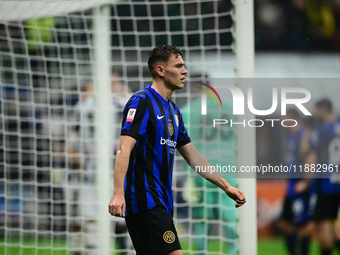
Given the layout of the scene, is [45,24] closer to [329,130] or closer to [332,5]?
[329,130]

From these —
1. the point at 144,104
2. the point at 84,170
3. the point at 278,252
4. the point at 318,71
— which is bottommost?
the point at 278,252

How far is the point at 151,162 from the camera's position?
2453 mm

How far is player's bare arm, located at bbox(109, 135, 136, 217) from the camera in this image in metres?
2.19

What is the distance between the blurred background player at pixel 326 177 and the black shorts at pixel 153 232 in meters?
2.68

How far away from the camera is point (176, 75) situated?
2.60 meters

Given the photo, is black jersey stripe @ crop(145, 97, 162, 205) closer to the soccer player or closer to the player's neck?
the soccer player

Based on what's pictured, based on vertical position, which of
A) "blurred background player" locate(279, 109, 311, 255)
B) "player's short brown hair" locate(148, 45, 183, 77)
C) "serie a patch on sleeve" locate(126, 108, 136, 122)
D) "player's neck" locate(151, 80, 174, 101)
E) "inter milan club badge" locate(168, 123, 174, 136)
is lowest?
"blurred background player" locate(279, 109, 311, 255)

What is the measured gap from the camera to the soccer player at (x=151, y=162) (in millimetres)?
2309

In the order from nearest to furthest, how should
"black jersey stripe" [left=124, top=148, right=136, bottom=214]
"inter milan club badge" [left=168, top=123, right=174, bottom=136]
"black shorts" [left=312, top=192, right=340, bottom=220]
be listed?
"black jersey stripe" [left=124, top=148, right=136, bottom=214], "inter milan club badge" [left=168, top=123, right=174, bottom=136], "black shorts" [left=312, top=192, right=340, bottom=220]

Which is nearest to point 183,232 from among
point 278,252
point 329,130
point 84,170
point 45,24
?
point 278,252

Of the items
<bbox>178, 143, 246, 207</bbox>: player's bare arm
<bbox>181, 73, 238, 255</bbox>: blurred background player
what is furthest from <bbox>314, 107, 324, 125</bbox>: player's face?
<bbox>178, 143, 246, 207</bbox>: player's bare arm

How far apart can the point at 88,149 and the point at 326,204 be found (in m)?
2.60

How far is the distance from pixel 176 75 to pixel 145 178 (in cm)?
66

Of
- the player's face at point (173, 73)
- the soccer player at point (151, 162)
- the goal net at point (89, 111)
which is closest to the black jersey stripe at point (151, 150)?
the soccer player at point (151, 162)
